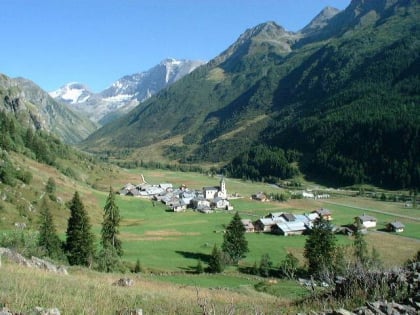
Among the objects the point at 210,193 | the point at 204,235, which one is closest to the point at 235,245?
the point at 204,235

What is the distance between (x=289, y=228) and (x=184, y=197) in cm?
5743

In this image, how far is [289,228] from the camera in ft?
349

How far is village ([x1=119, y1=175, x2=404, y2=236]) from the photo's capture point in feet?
350

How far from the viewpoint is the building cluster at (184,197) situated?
143 metres

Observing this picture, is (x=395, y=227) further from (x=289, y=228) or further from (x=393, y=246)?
(x=289, y=228)

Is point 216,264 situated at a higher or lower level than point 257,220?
lower

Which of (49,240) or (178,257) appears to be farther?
(178,257)

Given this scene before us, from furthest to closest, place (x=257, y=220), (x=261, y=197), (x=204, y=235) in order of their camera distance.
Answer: (x=261, y=197), (x=257, y=220), (x=204, y=235)

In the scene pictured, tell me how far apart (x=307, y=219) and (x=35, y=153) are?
80559 millimetres

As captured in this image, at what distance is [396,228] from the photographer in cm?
10881

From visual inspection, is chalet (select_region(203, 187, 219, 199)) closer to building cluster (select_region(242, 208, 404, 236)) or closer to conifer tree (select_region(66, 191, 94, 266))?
building cluster (select_region(242, 208, 404, 236))

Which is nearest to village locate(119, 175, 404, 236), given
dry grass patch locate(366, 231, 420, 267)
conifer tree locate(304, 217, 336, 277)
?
dry grass patch locate(366, 231, 420, 267)

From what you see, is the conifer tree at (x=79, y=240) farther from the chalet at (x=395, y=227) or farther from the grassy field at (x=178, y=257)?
the chalet at (x=395, y=227)

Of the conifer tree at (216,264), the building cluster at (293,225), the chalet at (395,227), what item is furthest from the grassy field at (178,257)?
the building cluster at (293,225)
